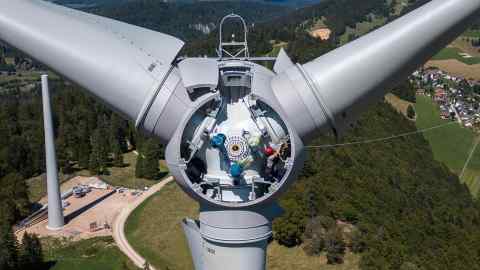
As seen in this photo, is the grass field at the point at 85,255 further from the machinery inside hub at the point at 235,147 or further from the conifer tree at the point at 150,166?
the machinery inside hub at the point at 235,147

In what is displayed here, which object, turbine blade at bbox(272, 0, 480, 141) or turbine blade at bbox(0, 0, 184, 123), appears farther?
turbine blade at bbox(0, 0, 184, 123)

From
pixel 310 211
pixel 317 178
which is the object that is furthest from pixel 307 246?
pixel 317 178

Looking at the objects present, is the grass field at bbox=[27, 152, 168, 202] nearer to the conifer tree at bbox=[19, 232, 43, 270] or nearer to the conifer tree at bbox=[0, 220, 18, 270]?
the conifer tree at bbox=[19, 232, 43, 270]

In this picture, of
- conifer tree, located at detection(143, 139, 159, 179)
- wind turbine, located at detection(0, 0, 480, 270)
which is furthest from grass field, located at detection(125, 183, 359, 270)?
wind turbine, located at detection(0, 0, 480, 270)

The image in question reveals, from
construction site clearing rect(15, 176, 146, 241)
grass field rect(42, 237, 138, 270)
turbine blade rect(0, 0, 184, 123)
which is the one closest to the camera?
turbine blade rect(0, 0, 184, 123)

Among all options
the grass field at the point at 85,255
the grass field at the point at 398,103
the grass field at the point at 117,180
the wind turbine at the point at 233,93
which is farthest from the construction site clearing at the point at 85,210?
the grass field at the point at 398,103

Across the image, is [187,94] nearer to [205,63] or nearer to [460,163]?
[205,63]

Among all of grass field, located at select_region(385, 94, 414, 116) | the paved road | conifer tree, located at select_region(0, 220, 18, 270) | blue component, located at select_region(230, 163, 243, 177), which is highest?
blue component, located at select_region(230, 163, 243, 177)
